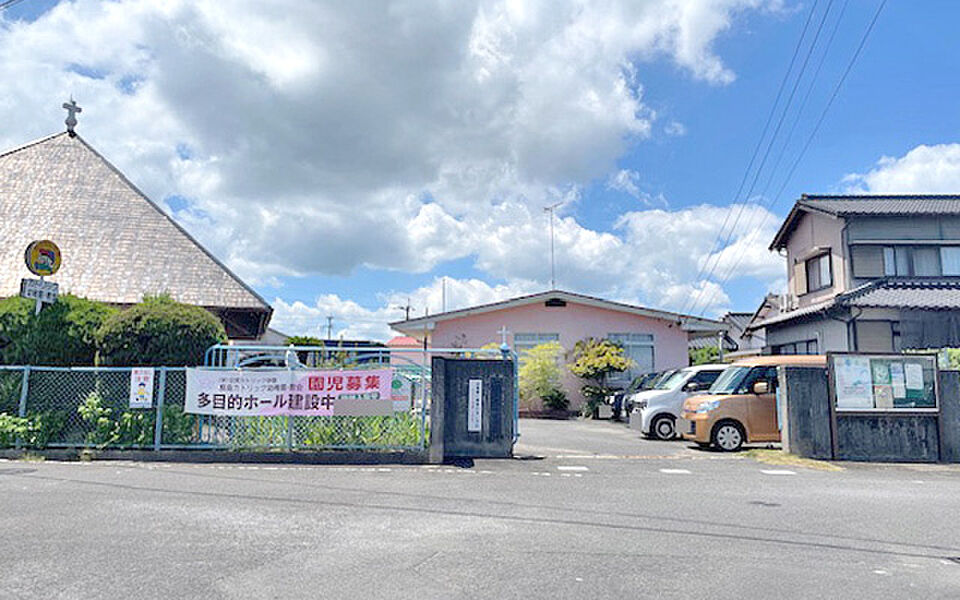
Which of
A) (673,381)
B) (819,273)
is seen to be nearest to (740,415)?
(673,381)

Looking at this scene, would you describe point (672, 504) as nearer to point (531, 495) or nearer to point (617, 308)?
point (531, 495)

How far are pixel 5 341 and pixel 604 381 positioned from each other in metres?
17.1

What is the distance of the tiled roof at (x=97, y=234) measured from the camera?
1838 centimetres

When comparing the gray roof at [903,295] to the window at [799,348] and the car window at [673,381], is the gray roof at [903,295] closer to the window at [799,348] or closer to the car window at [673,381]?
the window at [799,348]

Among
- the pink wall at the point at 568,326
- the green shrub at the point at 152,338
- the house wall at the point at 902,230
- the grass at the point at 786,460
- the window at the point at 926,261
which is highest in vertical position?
the house wall at the point at 902,230

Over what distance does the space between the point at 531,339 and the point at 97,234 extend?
14637mm

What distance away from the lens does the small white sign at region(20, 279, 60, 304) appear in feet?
38.9

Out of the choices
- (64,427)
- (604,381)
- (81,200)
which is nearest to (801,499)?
(64,427)

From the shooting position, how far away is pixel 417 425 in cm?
1122

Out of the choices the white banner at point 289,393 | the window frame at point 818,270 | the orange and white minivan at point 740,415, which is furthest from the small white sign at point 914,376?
the window frame at point 818,270

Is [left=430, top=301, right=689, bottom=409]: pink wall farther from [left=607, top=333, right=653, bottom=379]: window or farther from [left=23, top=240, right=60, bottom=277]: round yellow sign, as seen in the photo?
[left=23, top=240, right=60, bottom=277]: round yellow sign

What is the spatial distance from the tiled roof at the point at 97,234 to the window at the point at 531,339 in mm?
9600

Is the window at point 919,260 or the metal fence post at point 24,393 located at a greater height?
the window at point 919,260

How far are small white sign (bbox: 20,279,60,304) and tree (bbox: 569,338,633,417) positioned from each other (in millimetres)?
15503
